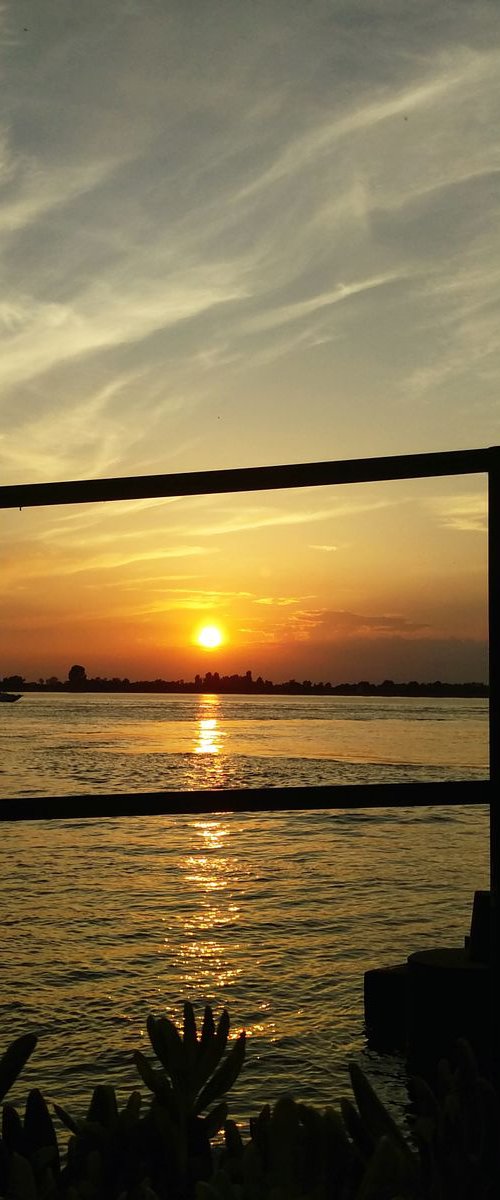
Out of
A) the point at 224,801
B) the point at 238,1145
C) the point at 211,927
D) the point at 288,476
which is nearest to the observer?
the point at 238,1145

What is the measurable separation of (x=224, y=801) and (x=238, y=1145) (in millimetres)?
455

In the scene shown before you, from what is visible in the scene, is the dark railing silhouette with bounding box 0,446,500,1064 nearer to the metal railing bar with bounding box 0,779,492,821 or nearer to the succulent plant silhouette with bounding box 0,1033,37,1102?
the metal railing bar with bounding box 0,779,492,821

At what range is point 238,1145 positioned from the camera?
1394mm

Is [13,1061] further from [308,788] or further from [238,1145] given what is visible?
[308,788]

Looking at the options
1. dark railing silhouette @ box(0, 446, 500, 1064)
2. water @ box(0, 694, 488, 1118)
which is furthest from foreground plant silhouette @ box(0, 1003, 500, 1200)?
water @ box(0, 694, 488, 1118)

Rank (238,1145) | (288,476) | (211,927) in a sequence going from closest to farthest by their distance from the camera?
(238,1145) → (288,476) → (211,927)

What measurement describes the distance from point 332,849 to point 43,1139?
29926 millimetres

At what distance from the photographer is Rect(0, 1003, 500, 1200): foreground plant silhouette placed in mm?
1255

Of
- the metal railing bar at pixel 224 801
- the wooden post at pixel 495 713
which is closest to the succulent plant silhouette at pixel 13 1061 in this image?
the metal railing bar at pixel 224 801

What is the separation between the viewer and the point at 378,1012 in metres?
7.49

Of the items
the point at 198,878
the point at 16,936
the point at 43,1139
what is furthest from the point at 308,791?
the point at 198,878

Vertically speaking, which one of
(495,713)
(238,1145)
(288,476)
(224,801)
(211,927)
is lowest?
(211,927)

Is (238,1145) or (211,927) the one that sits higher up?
(238,1145)

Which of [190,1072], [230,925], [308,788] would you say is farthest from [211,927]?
[308,788]
